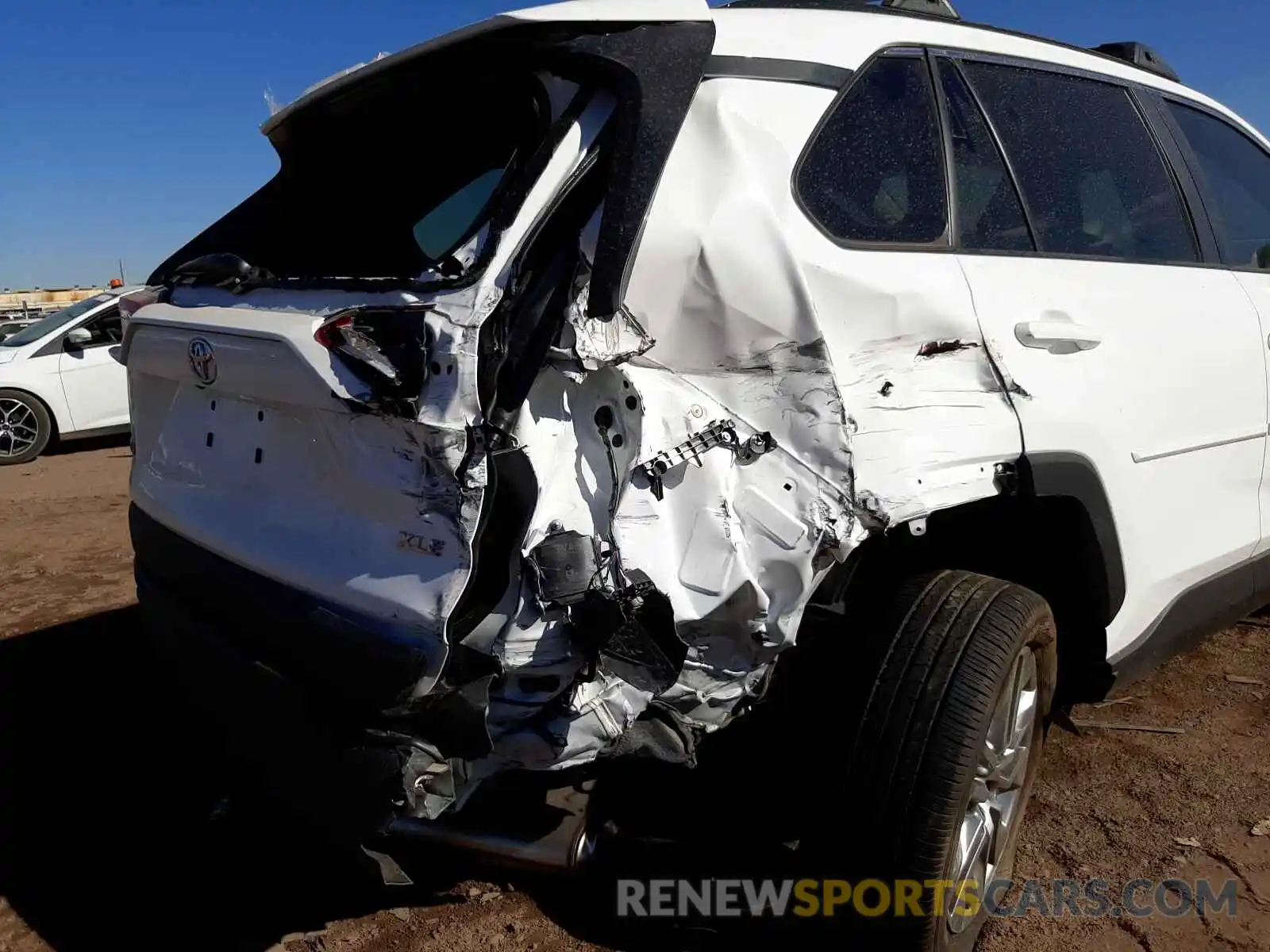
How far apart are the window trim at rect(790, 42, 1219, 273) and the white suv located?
0.05ft

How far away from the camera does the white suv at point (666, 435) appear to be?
1852mm

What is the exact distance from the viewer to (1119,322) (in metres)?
2.67

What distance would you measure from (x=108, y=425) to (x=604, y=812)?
9975 millimetres

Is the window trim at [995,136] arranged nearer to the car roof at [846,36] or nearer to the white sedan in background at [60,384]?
the car roof at [846,36]

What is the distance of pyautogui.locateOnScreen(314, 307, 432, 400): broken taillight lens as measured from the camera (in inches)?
72.3

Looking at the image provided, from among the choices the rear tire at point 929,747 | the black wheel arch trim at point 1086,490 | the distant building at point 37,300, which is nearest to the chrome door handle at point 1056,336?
the black wheel arch trim at point 1086,490

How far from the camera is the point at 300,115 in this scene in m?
2.67

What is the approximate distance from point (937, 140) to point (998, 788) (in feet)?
5.44

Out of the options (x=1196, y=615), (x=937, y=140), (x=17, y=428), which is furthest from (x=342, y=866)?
(x=17, y=428)

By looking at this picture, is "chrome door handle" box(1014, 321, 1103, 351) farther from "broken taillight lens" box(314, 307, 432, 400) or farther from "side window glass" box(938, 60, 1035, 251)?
"broken taillight lens" box(314, 307, 432, 400)

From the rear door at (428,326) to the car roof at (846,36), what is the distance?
0.63ft

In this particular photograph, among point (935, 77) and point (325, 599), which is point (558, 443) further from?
point (935, 77)

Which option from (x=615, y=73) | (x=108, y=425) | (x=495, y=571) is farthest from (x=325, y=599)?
(x=108, y=425)

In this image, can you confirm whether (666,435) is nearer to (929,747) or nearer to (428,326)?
(428,326)
